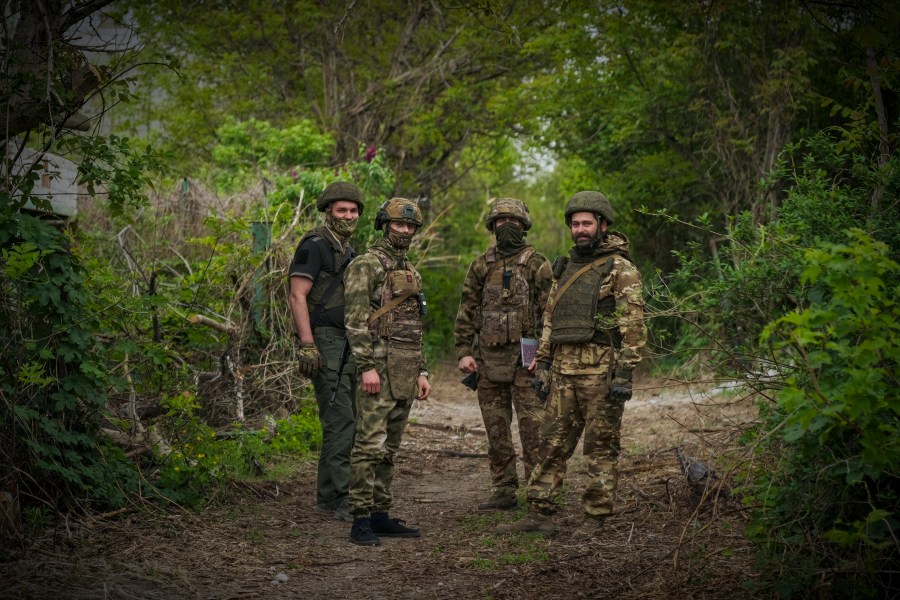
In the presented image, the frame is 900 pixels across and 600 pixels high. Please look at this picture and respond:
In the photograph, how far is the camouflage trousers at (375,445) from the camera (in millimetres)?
5824

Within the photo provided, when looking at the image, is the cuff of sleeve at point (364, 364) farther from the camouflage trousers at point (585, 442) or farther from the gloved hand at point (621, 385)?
the gloved hand at point (621, 385)

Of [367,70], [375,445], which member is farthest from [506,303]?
[367,70]

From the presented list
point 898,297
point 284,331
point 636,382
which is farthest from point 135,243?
point 898,297

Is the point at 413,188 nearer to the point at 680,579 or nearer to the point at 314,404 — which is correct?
the point at 314,404

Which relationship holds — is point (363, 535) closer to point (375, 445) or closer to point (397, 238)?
point (375, 445)

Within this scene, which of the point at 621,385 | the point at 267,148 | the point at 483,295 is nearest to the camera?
the point at 621,385

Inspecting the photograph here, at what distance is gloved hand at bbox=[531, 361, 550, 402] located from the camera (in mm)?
6191

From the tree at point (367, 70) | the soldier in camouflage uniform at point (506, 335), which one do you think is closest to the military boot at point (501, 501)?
the soldier in camouflage uniform at point (506, 335)

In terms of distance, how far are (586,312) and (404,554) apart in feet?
6.54

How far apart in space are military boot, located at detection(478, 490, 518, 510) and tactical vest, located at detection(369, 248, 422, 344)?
60.8 inches

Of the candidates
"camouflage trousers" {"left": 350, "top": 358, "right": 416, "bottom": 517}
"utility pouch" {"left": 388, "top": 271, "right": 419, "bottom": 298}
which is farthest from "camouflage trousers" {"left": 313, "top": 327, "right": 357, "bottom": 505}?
"utility pouch" {"left": 388, "top": 271, "right": 419, "bottom": 298}

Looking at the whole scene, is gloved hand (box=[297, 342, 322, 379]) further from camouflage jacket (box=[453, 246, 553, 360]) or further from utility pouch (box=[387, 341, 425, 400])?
camouflage jacket (box=[453, 246, 553, 360])

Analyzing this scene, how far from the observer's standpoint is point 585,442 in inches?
236

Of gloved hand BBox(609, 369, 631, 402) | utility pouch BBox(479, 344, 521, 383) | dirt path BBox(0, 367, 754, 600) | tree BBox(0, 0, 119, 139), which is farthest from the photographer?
utility pouch BBox(479, 344, 521, 383)
